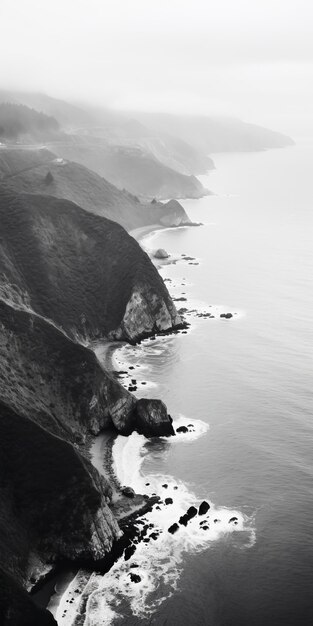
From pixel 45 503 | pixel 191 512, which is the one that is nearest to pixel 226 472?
pixel 191 512

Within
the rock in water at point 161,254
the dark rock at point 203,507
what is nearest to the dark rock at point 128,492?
the dark rock at point 203,507

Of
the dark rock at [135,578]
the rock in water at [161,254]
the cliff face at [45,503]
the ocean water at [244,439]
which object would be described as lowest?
the rock in water at [161,254]

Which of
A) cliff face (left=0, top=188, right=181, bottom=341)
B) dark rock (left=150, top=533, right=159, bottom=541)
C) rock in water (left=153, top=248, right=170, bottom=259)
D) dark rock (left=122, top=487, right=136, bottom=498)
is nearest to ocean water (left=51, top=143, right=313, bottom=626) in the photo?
dark rock (left=150, top=533, right=159, bottom=541)

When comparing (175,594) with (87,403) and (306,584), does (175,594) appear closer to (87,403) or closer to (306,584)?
(306,584)

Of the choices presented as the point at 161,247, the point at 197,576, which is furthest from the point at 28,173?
the point at 197,576

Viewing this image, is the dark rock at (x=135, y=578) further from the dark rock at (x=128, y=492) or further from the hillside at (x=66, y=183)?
the hillside at (x=66, y=183)

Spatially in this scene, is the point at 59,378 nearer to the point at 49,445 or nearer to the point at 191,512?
the point at 49,445
